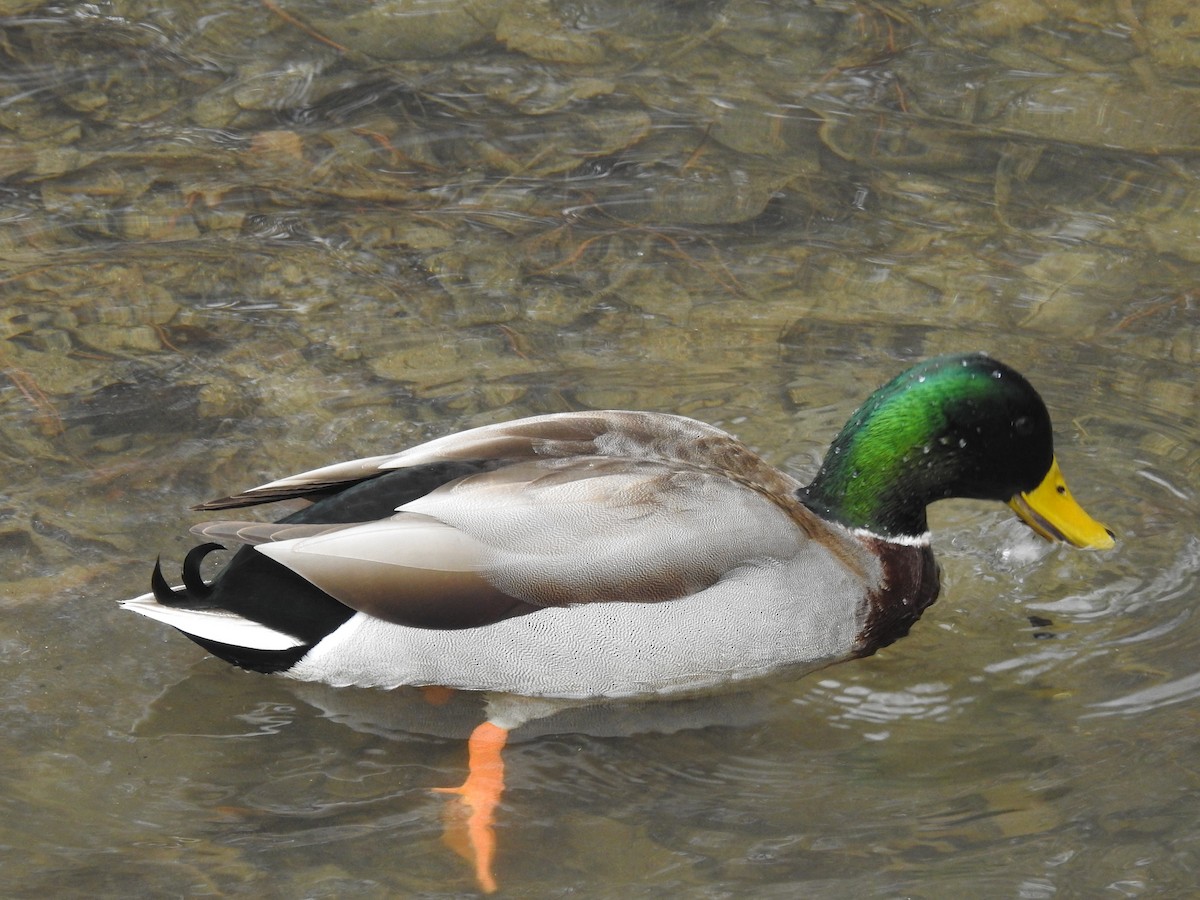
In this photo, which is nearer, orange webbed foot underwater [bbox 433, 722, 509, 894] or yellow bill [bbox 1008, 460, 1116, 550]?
orange webbed foot underwater [bbox 433, 722, 509, 894]

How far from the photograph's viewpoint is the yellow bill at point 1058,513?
4.92m

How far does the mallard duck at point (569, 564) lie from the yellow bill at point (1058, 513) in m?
0.01

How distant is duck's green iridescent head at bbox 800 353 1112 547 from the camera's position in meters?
4.79

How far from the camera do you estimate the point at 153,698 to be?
473 centimetres

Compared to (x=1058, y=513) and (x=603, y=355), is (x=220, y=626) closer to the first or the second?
(x=603, y=355)

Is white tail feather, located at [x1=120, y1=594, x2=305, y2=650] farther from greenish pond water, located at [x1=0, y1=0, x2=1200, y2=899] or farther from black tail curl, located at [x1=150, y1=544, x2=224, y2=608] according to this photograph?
greenish pond water, located at [x1=0, y1=0, x2=1200, y2=899]

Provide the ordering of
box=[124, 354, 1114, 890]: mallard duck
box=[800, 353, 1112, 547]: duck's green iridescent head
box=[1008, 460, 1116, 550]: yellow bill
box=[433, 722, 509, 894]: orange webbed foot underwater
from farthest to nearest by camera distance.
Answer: box=[1008, 460, 1116, 550]: yellow bill → box=[800, 353, 1112, 547]: duck's green iridescent head → box=[124, 354, 1114, 890]: mallard duck → box=[433, 722, 509, 894]: orange webbed foot underwater

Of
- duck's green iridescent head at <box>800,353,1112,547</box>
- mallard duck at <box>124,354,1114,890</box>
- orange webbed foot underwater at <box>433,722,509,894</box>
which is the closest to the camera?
orange webbed foot underwater at <box>433,722,509,894</box>

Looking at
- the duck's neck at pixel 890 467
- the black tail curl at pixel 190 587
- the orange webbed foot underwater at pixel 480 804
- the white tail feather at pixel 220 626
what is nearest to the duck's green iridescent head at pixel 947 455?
the duck's neck at pixel 890 467

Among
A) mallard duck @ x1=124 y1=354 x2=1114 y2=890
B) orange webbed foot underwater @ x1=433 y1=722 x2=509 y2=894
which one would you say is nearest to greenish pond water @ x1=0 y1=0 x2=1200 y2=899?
orange webbed foot underwater @ x1=433 y1=722 x2=509 y2=894

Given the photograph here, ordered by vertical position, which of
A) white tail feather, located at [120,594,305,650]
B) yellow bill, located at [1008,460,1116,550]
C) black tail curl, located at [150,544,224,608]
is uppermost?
yellow bill, located at [1008,460,1116,550]

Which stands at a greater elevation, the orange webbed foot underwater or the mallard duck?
the mallard duck

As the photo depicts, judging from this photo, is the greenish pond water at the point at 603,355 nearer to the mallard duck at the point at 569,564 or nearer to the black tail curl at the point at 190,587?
the mallard duck at the point at 569,564

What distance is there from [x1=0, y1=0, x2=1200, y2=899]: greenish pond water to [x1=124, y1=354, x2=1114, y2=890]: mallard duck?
21 cm
